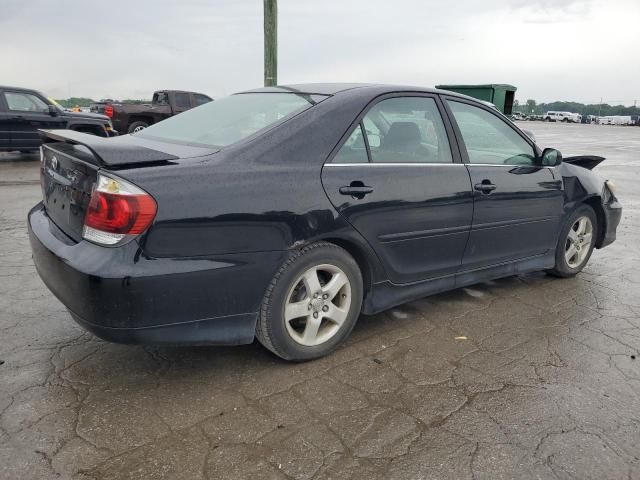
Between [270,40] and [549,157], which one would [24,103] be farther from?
[549,157]

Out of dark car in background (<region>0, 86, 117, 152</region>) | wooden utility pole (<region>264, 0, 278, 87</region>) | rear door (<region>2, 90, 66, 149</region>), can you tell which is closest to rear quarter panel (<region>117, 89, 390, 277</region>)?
wooden utility pole (<region>264, 0, 278, 87</region>)

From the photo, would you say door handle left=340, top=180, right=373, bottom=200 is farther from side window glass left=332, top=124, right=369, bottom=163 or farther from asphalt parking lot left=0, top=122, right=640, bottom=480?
asphalt parking lot left=0, top=122, right=640, bottom=480

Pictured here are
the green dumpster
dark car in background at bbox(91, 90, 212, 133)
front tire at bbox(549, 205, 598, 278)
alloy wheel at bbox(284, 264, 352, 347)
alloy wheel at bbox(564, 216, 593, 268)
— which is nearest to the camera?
alloy wheel at bbox(284, 264, 352, 347)

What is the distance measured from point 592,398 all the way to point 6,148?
12462 millimetres

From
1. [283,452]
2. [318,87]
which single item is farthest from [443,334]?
[318,87]

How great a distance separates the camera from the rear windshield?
9.94ft

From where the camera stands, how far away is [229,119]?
331 centimetres

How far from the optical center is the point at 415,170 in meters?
3.30

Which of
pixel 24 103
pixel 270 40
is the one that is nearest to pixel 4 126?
pixel 24 103

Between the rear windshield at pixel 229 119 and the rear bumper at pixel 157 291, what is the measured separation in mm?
749

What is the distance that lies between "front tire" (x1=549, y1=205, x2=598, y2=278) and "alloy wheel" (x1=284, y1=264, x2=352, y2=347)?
2.30 meters

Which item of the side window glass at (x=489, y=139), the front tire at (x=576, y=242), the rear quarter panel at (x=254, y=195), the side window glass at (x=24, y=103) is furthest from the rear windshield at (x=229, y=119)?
the side window glass at (x=24, y=103)

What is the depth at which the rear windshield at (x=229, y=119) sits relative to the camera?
3.03 m

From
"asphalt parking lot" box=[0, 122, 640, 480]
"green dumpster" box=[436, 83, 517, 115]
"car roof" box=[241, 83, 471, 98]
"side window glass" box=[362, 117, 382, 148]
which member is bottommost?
"asphalt parking lot" box=[0, 122, 640, 480]
